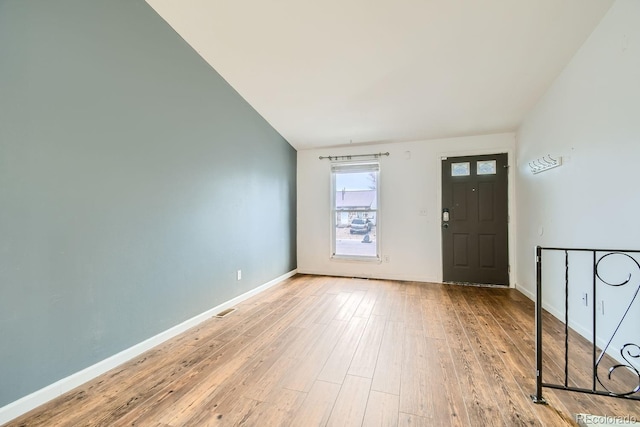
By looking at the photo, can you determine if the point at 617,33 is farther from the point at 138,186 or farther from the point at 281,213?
the point at 281,213

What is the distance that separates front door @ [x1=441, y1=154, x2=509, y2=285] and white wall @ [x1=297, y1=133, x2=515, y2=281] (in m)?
0.13

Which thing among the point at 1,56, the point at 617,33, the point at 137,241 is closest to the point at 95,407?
the point at 137,241

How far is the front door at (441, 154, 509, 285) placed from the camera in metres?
4.18

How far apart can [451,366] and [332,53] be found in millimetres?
3055

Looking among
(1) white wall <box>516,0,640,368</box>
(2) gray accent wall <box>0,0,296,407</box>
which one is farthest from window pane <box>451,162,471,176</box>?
(2) gray accent wall <box>0,0,296,407</box>

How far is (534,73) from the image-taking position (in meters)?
2.82

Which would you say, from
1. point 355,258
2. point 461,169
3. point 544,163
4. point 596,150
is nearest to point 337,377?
point 596,150

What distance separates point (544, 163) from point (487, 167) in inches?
46.8

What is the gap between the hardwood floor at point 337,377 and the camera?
59.4 inches

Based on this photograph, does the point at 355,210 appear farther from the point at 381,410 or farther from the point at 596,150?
the point at 381,410

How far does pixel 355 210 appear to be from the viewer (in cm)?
500

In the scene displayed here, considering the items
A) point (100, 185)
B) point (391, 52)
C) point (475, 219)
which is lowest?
point (475, 219)

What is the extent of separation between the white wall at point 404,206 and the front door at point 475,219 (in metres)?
0.13

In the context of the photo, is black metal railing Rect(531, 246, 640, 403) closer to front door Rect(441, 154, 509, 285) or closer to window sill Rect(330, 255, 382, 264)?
front door Rect(441, 154, 509, 285)
